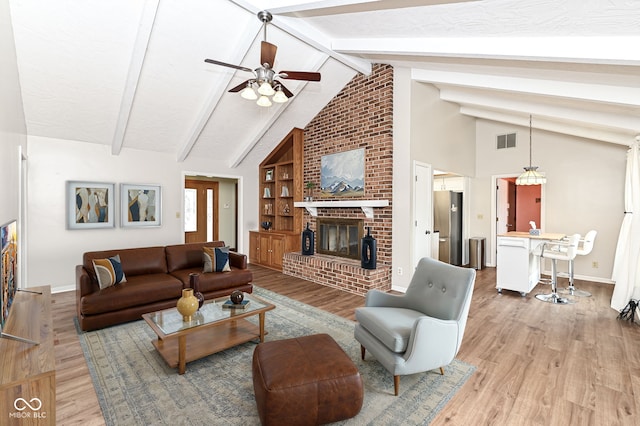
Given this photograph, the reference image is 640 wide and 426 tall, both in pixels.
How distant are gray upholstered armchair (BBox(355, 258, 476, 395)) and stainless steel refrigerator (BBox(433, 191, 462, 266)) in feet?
11.5

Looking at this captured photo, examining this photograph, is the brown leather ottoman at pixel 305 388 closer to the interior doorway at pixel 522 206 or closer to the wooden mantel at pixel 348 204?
the wooden mantel at pixel 348 204

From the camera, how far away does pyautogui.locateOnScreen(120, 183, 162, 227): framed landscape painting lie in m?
5.11

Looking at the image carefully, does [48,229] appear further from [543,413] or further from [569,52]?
[569,52]

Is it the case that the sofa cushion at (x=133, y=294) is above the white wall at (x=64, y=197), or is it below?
below

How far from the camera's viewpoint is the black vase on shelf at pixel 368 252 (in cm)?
455

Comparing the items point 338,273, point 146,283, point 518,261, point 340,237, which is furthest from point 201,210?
point 518,261

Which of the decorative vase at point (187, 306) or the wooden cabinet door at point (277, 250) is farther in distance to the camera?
the wooden cabinet door at point (277, 250)

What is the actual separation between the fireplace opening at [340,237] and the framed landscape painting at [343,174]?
51 centimetres

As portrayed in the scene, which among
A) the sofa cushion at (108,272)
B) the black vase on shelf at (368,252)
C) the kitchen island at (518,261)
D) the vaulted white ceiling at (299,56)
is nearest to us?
the vaulted white ceiling at (299,56)

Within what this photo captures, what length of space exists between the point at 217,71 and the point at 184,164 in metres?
2.39

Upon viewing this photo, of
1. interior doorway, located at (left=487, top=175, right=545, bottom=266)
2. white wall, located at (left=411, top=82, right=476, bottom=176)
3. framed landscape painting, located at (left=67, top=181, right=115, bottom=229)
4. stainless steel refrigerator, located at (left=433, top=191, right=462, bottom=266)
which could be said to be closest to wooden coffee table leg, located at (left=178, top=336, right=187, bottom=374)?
framed landscape painting, located at (left=67, top=181, right=115, bottom=229)

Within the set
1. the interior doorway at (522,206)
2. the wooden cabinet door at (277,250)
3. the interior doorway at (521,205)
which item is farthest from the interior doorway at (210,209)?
the interior doorway at (522,206)

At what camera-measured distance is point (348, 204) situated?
4.97 meters

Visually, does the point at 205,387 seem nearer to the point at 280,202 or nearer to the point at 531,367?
the point at 531,367
